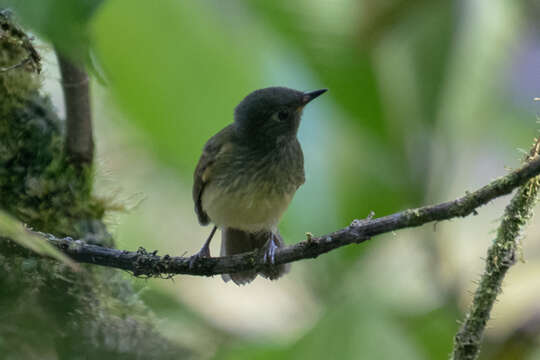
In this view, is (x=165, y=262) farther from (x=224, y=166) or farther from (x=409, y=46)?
(x=409, y=46)

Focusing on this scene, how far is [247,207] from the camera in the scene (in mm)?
3148

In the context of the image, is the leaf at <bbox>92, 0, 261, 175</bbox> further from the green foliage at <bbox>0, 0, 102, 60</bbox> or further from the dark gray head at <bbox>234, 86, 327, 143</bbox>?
the green foliage at <bbox>0, 0, 102, 60</bbox>

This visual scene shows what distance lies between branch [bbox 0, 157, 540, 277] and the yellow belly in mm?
803

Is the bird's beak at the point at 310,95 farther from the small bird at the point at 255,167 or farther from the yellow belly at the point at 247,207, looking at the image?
the yellow belly at the point at 247,207

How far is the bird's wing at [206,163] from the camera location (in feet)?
11.0

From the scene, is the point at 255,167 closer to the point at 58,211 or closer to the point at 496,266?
the point at 58,211

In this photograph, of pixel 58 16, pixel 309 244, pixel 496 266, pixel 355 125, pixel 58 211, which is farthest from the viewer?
pixel 355 125

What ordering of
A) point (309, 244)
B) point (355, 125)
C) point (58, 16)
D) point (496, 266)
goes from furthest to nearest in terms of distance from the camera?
point (355, 125) → point (309, 244) → point (496, 266) → point (58, 16)

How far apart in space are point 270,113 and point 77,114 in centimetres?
118

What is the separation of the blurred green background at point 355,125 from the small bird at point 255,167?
0.13 m

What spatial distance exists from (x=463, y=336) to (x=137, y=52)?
6.90 ft

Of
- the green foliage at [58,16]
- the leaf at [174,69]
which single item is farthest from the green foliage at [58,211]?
the green foliage at [58,16]

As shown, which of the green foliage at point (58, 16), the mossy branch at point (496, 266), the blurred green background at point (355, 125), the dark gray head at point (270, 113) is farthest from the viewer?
the dark gray head at point (270, 113)

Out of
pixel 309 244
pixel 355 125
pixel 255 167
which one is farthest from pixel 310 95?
pixel 309 244
